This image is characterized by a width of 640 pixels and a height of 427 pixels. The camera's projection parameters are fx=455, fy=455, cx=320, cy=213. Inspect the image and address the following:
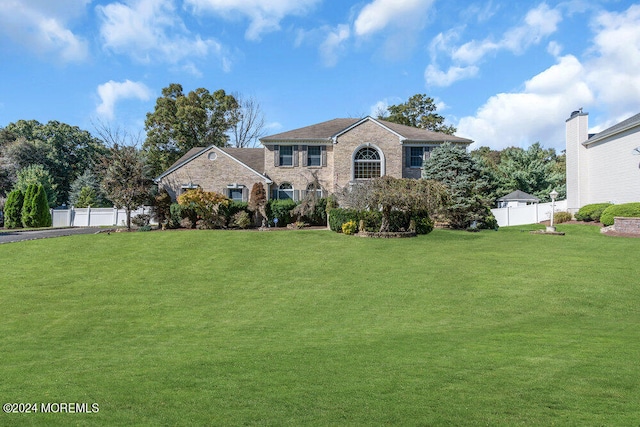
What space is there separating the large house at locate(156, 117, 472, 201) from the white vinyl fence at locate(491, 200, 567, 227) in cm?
614

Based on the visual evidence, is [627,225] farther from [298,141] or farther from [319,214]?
[298,141]

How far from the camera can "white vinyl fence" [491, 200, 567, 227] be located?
3241 cm

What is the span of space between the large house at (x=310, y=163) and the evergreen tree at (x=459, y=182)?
114 inches

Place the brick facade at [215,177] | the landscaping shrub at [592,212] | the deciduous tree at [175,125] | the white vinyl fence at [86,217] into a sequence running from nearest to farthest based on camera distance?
the landscaping shrub at [592,212], the brick facade at [215,177], the white vinyl fence at [86,217], the deciduous tree at [175,125]

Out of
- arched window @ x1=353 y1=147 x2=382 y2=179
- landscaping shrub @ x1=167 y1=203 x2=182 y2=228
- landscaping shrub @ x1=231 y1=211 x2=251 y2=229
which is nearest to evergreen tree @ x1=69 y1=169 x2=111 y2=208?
landscaping shrub @ x1=167 y1=203 x2=182 y2=228

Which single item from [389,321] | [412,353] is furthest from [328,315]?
[412,353]

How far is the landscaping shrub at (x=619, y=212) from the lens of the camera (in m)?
24.3

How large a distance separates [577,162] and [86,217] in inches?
1434

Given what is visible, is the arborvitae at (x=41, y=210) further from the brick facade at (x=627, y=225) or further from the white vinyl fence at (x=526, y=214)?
the brick facade at (x=627, y=225)

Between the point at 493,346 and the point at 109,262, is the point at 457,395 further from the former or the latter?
the point at 109,262

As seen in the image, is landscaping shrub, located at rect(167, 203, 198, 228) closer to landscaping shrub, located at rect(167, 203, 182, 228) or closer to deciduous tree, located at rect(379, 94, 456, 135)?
landscaping shrub, located at rect(167, 203, 182, 228)

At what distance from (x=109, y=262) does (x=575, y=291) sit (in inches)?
615

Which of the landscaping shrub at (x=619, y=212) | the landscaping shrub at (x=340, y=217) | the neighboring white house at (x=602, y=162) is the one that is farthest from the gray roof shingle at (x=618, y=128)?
the landscaping shrub at (x=340, y=217)

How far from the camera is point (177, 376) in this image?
20.0 feet
